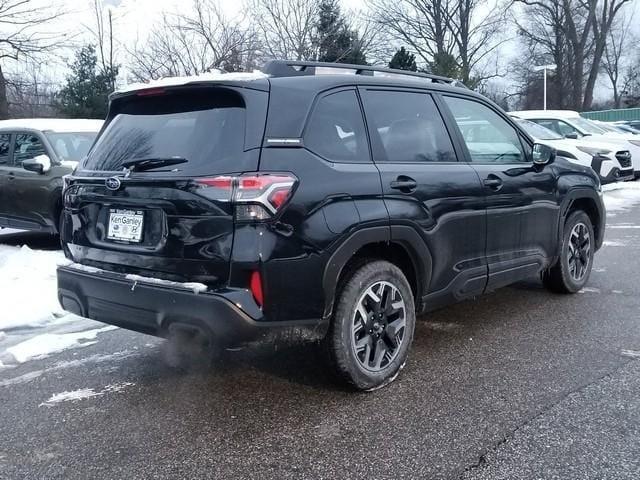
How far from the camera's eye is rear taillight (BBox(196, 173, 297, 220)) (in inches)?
120

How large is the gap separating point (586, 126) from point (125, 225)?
49.8 feet

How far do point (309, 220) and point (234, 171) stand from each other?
0.45 meters

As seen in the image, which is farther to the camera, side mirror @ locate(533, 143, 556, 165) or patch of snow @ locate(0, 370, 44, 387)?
side mirror @ locate(533, 143, 556, 165)

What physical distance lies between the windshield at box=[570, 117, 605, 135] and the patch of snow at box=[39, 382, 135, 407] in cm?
1449

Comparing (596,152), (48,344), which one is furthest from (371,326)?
(596,152)

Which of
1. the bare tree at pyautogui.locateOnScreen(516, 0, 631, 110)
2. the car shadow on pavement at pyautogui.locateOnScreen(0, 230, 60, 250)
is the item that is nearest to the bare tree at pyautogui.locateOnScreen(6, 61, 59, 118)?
the car shadow on pavement at pyautogui.locateOnScreen(0, 230, 60, 250)

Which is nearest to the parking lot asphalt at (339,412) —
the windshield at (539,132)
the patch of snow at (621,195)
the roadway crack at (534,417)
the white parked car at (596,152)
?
the roadway crack at (534,417)

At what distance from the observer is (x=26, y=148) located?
29.0 ft

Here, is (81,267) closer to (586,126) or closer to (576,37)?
(586,126)

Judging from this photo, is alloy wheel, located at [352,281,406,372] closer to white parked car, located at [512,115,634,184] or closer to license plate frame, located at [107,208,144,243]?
license plate frame, located at [107,208,144,243]

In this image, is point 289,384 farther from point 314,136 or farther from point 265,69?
point 265,69

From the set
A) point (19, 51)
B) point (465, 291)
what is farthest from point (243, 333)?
point (19, 51)

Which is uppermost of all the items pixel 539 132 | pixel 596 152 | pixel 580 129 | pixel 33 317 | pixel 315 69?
pixel 580 129

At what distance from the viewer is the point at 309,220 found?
10.5ft
